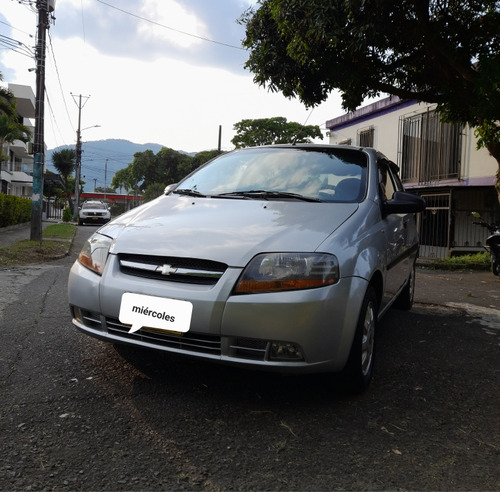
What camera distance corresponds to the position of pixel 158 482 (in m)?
1.89

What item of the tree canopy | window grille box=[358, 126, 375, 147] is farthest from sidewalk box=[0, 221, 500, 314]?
the tree canopy

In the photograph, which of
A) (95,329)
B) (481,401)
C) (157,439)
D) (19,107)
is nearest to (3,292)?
(95,329)

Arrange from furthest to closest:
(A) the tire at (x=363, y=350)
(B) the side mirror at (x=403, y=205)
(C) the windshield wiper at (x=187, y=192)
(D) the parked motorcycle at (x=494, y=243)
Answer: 1. (D) the parked motorcycle at (x=494, y=243)
2. (C) the windshield wiper at (x=187, y=192)
3. (B) the side mirror at (x=403, y=205)
4. (A) the tire at (x=363, y=350)

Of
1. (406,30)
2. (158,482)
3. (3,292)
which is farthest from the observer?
(406,30)

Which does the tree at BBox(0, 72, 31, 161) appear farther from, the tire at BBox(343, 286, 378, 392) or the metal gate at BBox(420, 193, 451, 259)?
the tire at BBox(343, 286, 378, 392)

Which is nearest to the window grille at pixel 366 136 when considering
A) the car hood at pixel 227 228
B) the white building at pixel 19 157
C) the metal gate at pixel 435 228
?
the metal gate at pixel 435 228

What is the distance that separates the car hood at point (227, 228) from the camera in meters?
2.52

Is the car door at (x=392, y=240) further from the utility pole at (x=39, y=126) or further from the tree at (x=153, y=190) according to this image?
the tree at (x=153, y=190)

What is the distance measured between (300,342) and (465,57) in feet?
26.4

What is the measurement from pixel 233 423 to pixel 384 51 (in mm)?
Answer: 8576

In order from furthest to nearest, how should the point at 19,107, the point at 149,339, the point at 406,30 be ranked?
the point at 19,107 → the point at 406,30 → the point at 149,339

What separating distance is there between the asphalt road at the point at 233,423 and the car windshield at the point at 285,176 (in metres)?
1.22

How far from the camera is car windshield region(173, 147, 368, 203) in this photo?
11.1ft

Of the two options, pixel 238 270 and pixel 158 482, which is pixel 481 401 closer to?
pixel 238 270
